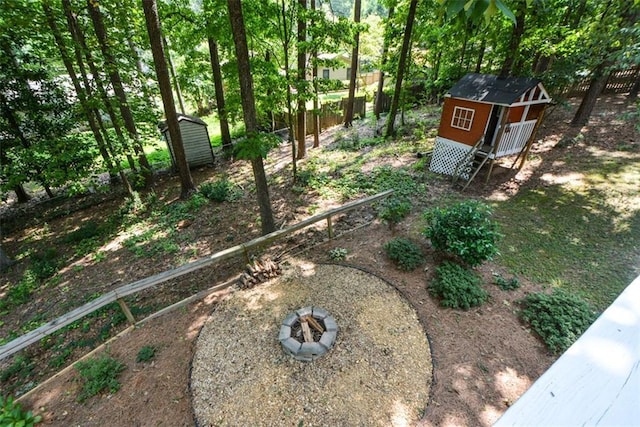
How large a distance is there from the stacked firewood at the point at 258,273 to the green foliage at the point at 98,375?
86.1 inches

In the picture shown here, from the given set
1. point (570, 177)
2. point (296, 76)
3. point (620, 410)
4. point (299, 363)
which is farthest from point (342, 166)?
point (620, 410)

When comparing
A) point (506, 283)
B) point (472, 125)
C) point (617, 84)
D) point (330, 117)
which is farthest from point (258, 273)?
point (617, 84)

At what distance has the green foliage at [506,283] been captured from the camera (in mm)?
4932

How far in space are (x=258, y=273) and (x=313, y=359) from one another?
213 cm

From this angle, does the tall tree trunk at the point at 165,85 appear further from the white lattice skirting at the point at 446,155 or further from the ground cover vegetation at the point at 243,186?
the white lattice skirting at the point at 446,155

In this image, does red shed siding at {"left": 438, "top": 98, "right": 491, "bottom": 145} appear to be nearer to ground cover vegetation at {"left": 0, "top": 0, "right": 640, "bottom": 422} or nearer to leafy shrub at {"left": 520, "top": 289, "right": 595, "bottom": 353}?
ground cover vegetation at {"left": 0, "top": 0, "right": 640, "bottom": 422}

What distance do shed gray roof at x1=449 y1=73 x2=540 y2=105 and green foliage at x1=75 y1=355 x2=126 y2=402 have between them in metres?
10.9

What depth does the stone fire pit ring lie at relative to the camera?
13.0 ft

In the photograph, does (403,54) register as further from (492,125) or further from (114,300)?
(114,300)

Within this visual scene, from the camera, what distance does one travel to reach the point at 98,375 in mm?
3801

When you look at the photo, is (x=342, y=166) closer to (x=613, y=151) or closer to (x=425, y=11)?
(x=425, y=11)

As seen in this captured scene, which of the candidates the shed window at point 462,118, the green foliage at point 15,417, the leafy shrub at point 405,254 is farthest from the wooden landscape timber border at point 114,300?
the shed window at point 462,118

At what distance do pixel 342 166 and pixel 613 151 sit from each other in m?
9.29

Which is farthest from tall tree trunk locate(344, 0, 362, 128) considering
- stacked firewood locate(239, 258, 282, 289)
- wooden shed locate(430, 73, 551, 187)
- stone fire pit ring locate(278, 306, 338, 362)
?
stone fire pit ring locate(278, 306, 338, 362)
